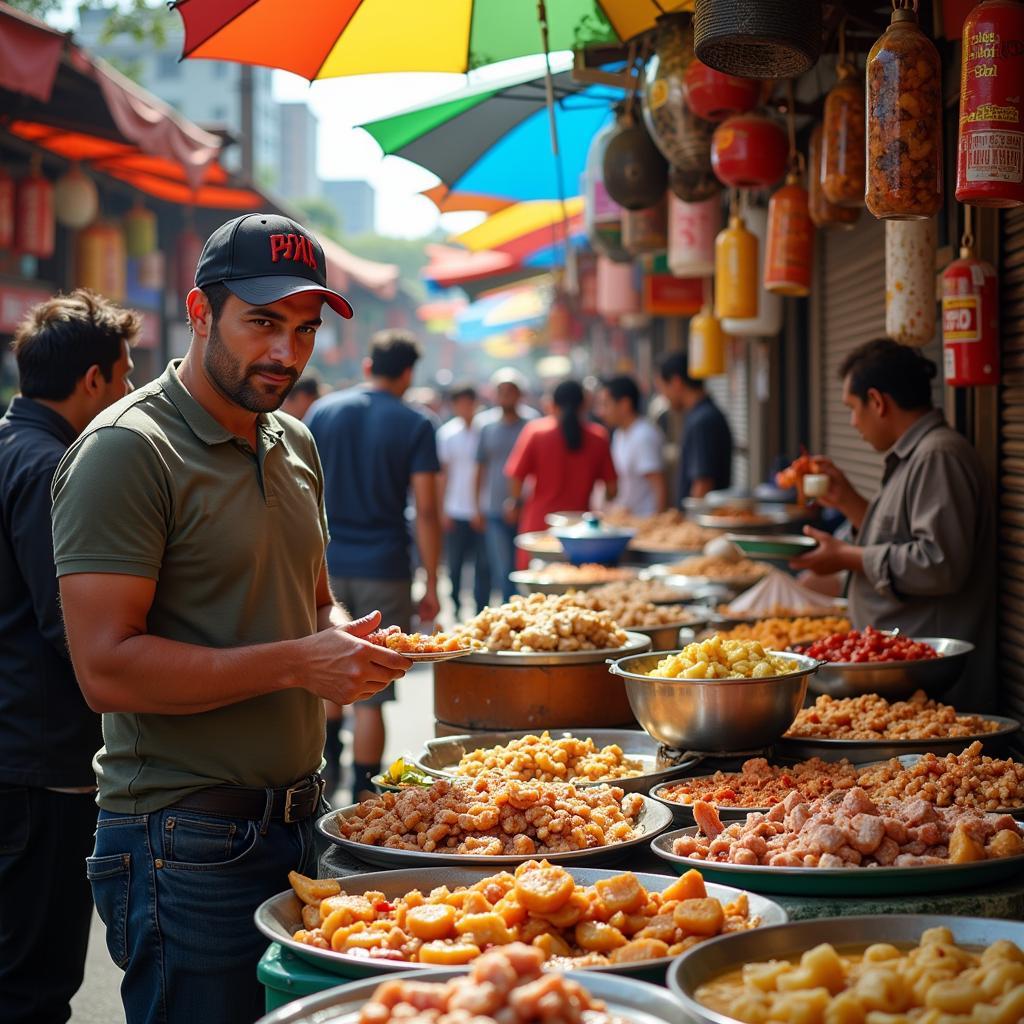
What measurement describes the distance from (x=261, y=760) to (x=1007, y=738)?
6.43 feet

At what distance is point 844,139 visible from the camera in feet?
13.3

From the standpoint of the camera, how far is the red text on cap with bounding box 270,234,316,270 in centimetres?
263

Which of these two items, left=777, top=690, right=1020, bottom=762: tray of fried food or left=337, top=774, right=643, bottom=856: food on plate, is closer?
left=337, top=774, right=643, bottom=856: food on plate

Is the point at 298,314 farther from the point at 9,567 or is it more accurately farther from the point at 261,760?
the point at 9,567

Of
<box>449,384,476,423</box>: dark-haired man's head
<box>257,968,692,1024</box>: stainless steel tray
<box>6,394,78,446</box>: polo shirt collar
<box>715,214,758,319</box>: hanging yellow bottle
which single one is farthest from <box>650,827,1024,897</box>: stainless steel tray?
<box>449,384,476,423</box>: dark-haired man's head

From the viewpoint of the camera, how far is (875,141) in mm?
3129

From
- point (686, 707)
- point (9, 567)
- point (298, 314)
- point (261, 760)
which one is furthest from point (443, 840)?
point (9, 567)

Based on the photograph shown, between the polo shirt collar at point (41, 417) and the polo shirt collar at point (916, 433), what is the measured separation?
9.00 feet

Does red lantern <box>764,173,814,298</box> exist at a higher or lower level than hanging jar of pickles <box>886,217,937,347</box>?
higher

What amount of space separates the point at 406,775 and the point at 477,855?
707 mm

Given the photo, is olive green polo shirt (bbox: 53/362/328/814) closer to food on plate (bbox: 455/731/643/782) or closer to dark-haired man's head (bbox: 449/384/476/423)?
food on plate (bbox: 455/731/643/782)

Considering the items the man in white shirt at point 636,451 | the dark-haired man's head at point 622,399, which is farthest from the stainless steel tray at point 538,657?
the dark-haired man's head at point 622,399

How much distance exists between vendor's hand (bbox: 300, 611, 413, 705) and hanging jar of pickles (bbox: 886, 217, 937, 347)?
240 cm

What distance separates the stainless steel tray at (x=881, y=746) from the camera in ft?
10.5
